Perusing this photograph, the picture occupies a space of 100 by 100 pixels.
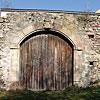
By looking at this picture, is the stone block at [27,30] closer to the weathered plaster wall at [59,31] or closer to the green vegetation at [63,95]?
the weathered plaster wall at [59,31]

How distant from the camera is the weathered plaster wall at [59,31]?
5.07 metres

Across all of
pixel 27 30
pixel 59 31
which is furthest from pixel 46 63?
pixel 27 30

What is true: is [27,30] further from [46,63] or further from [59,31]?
[46,63]

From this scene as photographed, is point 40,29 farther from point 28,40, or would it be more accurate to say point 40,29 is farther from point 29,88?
point 29,88

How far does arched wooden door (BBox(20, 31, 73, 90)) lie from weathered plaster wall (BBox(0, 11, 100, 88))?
302 mm

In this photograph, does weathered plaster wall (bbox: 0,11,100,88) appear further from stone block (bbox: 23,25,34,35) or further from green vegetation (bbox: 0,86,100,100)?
green vegetation (bbox: 0,86,100,100)

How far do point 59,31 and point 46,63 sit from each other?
1349 mm

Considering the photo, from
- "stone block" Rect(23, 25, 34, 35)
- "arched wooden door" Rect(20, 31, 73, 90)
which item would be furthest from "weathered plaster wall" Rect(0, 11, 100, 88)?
"arched wooden door" Rect(20, 31, 73, 90)

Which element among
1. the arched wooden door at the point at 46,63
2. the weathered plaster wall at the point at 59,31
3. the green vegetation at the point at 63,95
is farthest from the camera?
the arched wooden door at the point at 46,63

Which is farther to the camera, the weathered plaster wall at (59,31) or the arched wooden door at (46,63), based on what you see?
the arched wooden door at (46,63)

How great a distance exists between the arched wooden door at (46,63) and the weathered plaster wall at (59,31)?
0.30m

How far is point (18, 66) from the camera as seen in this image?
5.10 m

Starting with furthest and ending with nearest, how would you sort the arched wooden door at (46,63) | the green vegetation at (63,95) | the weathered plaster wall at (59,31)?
the arched wooden door at (46,63) < the weathered plaster wall at (59,31) < the green vegetation at (63,95)

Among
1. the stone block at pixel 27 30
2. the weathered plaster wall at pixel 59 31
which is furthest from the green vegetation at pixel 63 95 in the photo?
the stone block at pixel 27 30
